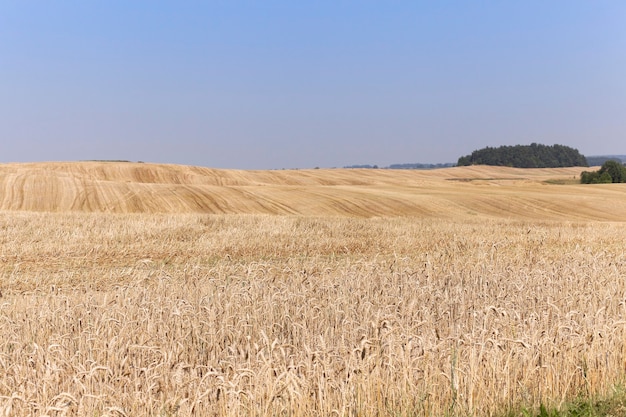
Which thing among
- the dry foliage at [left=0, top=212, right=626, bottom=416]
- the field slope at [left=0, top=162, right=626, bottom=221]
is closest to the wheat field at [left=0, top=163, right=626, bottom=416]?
the dry foliage at [left=0, top=212, right=626, bottom=416]

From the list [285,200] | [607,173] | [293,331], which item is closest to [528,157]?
[607,173]

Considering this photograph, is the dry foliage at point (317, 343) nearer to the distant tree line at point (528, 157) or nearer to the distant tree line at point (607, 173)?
the distant tree line at point (607, 173)

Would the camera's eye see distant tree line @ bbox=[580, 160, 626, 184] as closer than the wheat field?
No

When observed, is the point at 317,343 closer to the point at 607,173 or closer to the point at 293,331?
the point at 293,331

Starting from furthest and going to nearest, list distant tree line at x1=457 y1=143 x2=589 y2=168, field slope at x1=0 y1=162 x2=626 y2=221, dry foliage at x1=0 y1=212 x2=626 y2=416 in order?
distant tree line at x1=457 y1=143 x2=589 y2=168, field slope at x1=0 y1=162 x2=626 y2=221, dry foliage at x1=0 y1=212 x2=626 y2=416

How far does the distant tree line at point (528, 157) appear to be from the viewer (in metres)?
156

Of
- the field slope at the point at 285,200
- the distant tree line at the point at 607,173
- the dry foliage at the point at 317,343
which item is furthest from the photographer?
the distant tree line at the point at 607,173

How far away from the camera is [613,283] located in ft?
30.4

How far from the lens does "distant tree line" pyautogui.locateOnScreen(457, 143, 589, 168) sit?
15550cm

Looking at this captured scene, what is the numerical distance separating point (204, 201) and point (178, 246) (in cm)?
1963

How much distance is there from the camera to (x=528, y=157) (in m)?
156

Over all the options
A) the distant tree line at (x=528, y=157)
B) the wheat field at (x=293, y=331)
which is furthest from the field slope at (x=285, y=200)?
the distant tree line at (x=528, y=157)

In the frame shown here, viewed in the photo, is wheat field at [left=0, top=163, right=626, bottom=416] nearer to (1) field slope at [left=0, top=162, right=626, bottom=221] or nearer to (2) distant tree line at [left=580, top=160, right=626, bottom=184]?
(1) field slope at [left=0, top=162, right=626, bottom=221]

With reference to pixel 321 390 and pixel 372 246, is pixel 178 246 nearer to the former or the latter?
pixel 372 246
